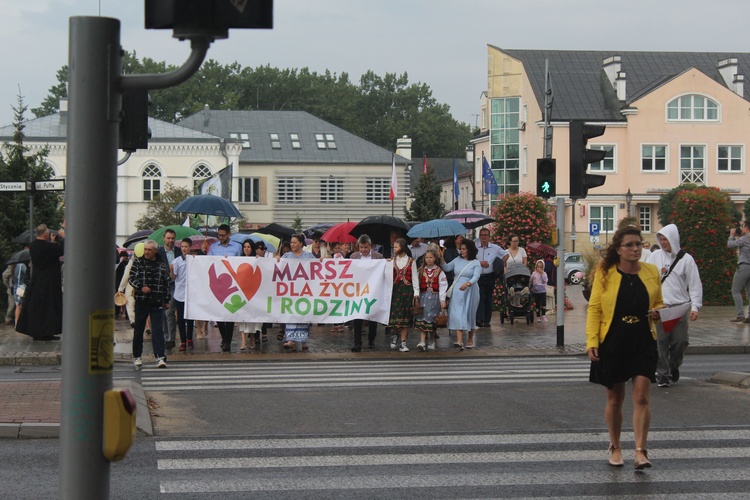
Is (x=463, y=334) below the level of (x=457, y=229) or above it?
below

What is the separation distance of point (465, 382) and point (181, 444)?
521 cm

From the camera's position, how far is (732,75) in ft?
252

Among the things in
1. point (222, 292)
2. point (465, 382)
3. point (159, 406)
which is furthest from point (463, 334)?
point (159, 406)

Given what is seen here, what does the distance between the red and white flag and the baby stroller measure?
34.3 feet

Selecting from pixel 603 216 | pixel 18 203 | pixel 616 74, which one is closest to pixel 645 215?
pixel 603 216

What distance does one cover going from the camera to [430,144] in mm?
141000

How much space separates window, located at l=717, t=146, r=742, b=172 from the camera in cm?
7219

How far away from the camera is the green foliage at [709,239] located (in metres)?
28.9

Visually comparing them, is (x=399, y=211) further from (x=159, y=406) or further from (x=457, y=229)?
(x=159, y=406)

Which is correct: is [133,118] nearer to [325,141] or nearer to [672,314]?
[672,314]

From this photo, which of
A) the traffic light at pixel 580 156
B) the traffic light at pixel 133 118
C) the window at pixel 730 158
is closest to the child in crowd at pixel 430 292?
the traffic light at pixel 580 156

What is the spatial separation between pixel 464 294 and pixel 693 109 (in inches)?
2267

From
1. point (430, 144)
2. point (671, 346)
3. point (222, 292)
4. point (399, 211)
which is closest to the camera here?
point (671, 346)

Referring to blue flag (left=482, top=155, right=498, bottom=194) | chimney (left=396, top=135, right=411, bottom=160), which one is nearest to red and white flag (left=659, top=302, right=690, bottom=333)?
blue flag (left=482, top=155, right=498, bottom=194)
